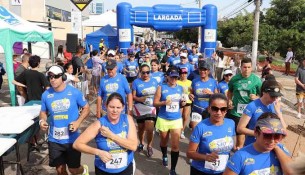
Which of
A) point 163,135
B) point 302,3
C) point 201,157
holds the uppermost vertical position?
point 302,3

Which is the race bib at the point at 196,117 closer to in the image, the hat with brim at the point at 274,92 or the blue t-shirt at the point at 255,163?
the hat with brim at the point at 274,92

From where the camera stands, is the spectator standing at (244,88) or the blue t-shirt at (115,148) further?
the spectator standing at (244,88)

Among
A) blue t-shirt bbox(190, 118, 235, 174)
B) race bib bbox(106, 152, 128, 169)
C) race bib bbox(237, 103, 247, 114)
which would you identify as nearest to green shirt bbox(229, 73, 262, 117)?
race bib bbox(237, 103, 247, 114)

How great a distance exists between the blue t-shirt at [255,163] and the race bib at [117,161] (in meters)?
1.28

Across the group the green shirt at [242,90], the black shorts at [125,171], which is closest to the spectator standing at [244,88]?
the green shirt at [242,90]

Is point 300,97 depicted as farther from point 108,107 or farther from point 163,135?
point 108,107

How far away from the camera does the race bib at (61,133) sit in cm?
443

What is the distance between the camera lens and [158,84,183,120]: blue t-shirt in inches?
217

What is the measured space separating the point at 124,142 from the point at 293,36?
89.2ft

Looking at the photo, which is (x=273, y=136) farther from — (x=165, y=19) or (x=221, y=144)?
(x=165, y=19)

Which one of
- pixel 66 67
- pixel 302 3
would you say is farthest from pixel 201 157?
pixel 302 3

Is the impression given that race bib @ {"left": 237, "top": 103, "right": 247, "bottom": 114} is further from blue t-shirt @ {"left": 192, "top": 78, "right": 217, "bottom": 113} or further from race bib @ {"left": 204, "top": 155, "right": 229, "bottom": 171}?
race bib @ {"left": 204, "top": 155, "right": 229, "bottom": 171}

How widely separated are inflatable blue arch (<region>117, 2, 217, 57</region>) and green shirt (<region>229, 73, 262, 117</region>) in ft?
39.3

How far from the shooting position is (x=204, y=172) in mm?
3574
